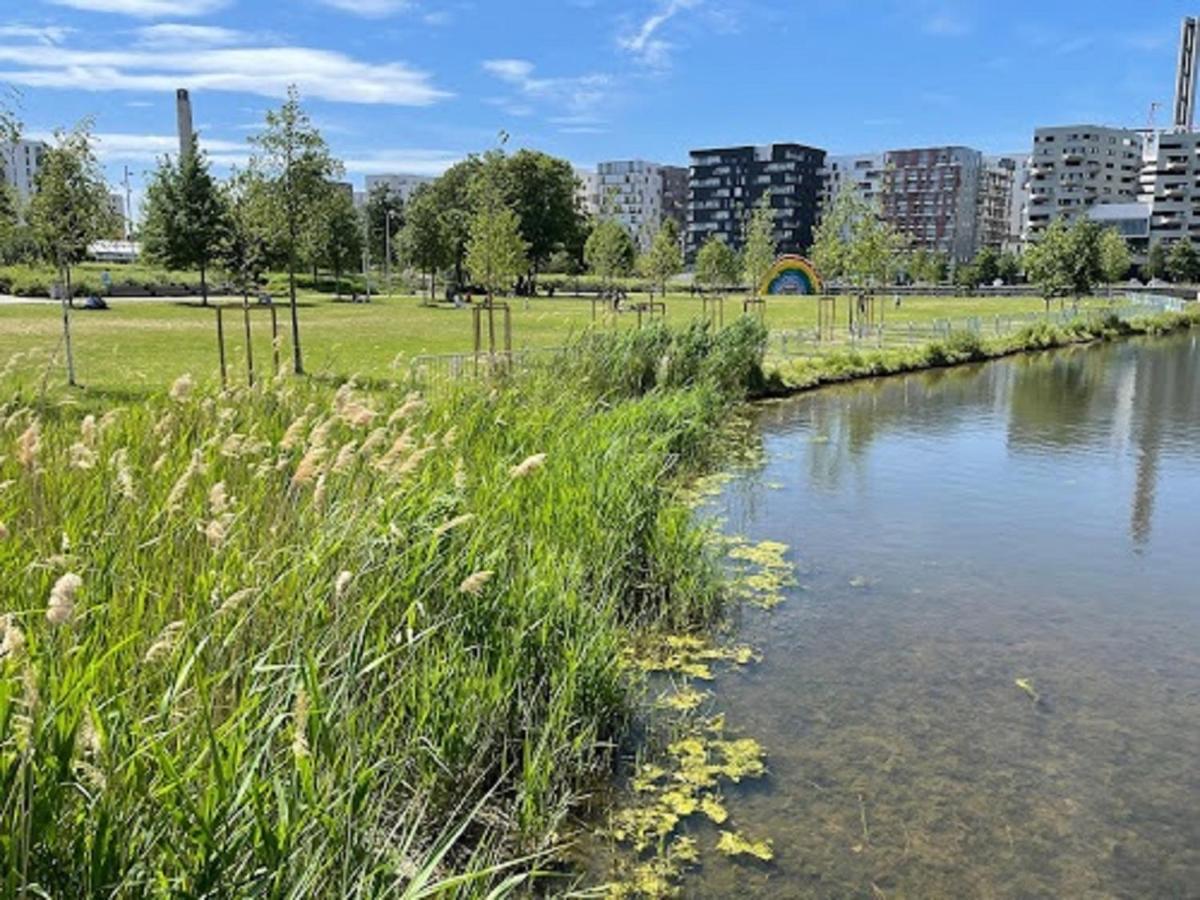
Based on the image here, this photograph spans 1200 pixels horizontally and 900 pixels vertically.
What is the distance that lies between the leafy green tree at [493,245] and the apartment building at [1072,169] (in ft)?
465

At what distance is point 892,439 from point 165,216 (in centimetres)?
4188

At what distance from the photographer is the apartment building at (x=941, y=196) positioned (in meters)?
167

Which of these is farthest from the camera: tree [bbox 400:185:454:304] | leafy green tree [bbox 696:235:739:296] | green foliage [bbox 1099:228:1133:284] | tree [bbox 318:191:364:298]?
leafy green tree [bbox 696:235:739:296]

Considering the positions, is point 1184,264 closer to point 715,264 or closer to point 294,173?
point 715,264

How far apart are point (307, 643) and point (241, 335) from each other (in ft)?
90.9

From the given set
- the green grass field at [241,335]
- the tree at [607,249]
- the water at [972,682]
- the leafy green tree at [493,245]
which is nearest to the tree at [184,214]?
the green grass field at [241,335]

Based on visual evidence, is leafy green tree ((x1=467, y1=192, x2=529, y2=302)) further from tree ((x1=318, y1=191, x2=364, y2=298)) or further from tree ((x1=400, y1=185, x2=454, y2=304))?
tree ((x1=400, y1=185, x2=454, y2=304))

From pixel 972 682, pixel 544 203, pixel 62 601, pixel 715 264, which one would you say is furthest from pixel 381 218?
pixel 62 601

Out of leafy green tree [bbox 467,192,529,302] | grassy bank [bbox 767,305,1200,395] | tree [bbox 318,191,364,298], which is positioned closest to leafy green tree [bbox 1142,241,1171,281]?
grassy bank [bbox 767,305,1200,395]

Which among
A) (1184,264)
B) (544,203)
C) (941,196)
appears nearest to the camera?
(544,203)

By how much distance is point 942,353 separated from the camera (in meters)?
31.8

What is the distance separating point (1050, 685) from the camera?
7.51 m

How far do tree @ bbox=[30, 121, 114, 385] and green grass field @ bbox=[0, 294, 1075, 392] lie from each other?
81.1 inches

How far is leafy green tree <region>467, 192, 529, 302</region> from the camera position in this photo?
78.9 feet
